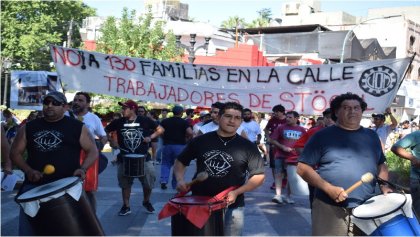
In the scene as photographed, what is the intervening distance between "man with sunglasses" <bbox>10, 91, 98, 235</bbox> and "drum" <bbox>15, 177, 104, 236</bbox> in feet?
1.46

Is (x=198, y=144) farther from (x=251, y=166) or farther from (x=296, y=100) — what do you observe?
(x=296, y=100)

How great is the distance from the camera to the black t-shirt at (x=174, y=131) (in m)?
10.8

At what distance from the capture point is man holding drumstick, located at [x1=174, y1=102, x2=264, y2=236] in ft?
15.4

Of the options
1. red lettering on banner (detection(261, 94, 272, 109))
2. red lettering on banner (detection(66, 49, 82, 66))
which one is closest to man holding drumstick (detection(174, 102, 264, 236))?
red lettering on banner (detection(261, 94, 272, 109))

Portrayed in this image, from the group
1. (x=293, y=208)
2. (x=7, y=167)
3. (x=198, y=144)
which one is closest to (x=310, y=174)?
(x=198, y=144)

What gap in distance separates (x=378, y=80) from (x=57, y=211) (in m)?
6.95

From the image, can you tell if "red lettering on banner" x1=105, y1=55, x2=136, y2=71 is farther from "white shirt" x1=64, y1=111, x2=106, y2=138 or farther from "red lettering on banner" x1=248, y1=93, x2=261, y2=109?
"white shirt" x1=64, y1=111, x2=106, y2=138

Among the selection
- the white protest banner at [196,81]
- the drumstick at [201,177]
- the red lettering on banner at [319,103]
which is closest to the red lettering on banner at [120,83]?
the white protest banner at [196,81]

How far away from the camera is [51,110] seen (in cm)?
521

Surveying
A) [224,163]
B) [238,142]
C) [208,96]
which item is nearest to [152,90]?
[208,96]

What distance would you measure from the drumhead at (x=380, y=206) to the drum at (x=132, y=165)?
4.55 metres

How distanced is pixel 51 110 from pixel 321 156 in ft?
7.99

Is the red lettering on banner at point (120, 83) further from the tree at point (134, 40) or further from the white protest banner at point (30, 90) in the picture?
the tree at point (134, 40)

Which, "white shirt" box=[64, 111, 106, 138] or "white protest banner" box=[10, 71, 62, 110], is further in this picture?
"white protest banner" box=[10, 71, 62, 110]
